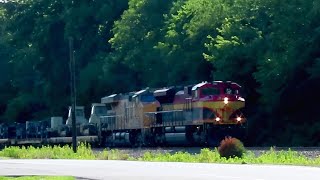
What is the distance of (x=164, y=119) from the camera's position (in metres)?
56.8

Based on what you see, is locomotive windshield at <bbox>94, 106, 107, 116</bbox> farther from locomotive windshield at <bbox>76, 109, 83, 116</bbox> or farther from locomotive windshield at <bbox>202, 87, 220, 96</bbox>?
locomotive windshield at <bbox>202, 87, 220, 96</bbox>

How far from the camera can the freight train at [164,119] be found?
51.4 meters

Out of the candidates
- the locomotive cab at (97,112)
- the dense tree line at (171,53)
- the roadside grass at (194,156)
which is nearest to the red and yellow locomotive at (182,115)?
the dense tree line at (171,53)

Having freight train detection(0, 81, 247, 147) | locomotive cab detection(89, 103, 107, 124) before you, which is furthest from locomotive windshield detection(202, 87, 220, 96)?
→ locomotive cab detection(89, 103, 107, 124)

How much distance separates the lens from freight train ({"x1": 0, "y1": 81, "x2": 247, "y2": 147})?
51438mm

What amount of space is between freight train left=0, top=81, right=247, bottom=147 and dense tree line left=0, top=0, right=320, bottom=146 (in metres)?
4.38

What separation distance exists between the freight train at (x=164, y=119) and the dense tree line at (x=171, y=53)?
14.4 ft

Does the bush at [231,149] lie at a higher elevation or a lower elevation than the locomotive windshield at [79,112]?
lower

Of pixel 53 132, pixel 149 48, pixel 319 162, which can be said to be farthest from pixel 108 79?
pixel 319 162

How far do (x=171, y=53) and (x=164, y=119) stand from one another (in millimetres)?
13873

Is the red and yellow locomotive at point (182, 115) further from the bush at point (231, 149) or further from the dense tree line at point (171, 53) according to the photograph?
the bush at point (231, 149)

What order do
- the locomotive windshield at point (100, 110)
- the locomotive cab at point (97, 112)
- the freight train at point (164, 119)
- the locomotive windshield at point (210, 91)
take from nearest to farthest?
the freight train at point (164, 119) → the locomotive windshield at point (210, 91) → the locomotive cab at point (97, 112) → the locomotive windshield at point (100, 110)

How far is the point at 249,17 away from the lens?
2388 inches

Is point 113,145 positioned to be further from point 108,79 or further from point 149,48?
point 108,79
